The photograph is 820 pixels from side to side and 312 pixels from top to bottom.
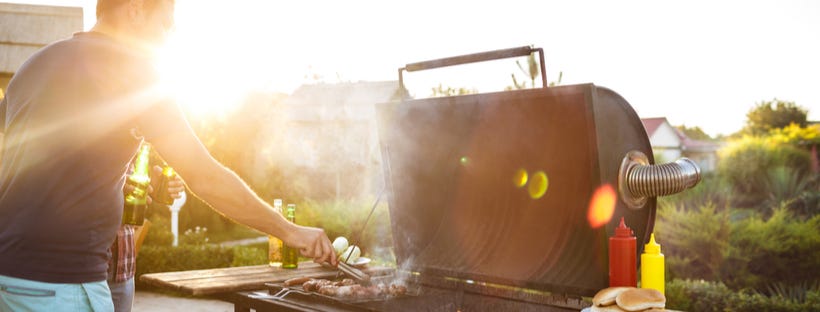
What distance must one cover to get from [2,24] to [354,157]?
33.7 ft

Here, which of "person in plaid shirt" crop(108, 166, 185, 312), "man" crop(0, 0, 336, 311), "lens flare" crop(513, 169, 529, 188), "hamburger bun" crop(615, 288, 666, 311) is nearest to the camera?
"man" crop(0, 0, 336, 311)

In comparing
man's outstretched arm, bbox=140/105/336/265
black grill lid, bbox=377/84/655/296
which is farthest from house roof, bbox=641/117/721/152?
man's outstretched arm, bbox=140/105/336/265

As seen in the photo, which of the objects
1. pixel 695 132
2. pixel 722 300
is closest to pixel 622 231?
pixel 722 300

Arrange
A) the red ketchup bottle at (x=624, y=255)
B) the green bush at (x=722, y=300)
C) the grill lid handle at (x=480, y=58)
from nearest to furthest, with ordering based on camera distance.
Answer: the red ketchup bottle at (x=624, y=255)
the grill lid handle at (x=480, y=58)
the green bush at (x=722, y=300)

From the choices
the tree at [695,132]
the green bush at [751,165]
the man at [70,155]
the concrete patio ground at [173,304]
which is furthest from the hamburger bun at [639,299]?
the tree at [695,132]

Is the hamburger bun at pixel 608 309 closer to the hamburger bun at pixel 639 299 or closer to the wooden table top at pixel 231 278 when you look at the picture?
the hamburger bun at pixel 639 299

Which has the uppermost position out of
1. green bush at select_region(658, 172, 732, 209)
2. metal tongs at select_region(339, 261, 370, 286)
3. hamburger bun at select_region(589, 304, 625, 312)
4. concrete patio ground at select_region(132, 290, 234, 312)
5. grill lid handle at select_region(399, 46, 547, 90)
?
grill lid handle at select_region(399, 46, 547, 90)

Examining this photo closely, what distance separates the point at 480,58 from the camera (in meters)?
2.98

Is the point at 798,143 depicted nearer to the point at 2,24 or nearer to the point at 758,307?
the point at 758,307

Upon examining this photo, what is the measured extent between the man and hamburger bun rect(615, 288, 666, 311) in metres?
1.37

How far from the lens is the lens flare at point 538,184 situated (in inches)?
113

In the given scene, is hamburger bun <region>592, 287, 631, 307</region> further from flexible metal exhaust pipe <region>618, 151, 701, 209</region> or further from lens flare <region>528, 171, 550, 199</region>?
lens flare <region>528, 171, 550, 199</region>

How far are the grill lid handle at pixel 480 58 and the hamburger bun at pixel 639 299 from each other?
816mm

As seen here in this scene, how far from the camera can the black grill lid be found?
8.46ft
